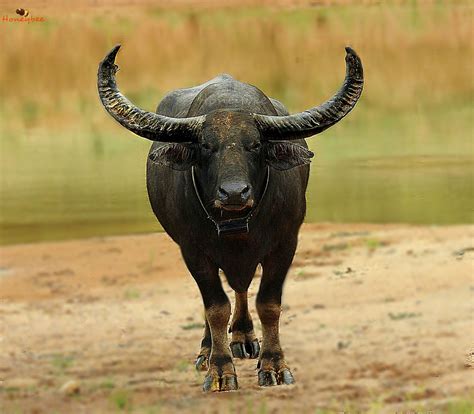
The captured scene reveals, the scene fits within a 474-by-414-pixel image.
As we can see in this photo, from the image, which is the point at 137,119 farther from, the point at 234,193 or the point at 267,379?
the point at 267,379

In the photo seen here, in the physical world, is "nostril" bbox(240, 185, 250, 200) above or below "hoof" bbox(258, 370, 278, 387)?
above

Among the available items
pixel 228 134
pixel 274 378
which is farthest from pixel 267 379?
pixel 228 134

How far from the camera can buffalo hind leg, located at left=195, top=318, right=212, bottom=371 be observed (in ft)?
31.8

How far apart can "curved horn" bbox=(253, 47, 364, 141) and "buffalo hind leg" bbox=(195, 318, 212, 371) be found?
1967mm

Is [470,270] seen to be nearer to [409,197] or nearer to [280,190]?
[280,190]

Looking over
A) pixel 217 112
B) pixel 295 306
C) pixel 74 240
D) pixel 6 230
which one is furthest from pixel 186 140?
pixel 6 230

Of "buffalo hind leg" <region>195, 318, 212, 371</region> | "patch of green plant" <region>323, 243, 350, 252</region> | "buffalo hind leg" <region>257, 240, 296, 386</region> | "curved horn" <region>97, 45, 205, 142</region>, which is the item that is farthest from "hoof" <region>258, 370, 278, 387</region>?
"patch of green plant" <region>323, 243, 350, 252</region>

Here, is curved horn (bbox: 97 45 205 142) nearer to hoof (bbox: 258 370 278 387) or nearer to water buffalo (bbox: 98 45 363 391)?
water buffalo (bbox: 98 45 363 391)

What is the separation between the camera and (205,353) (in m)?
9.76

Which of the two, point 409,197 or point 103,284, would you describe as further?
point 409,197

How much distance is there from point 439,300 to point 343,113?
3.71m

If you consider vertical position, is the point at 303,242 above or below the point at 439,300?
above

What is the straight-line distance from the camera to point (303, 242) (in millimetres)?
15836

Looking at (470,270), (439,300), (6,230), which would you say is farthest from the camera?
(6,230)
